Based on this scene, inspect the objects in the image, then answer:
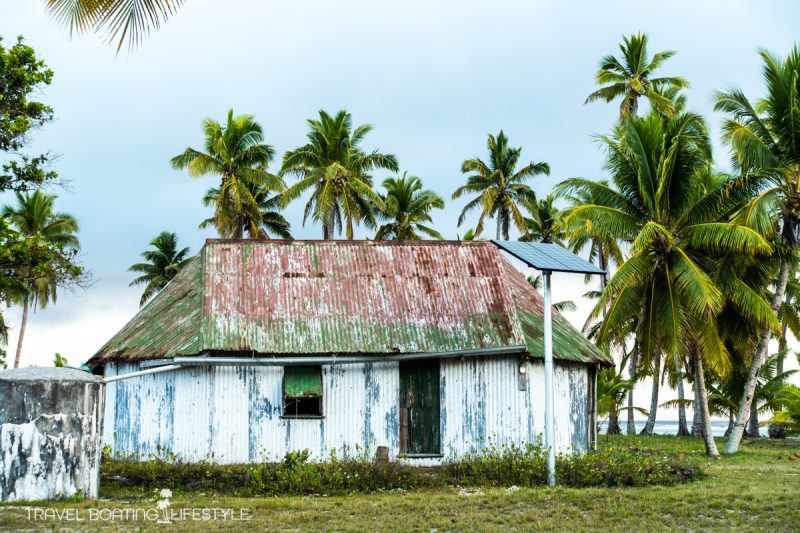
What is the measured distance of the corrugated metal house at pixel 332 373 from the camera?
1842 cm

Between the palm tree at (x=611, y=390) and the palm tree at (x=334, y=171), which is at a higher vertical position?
the palm tree at (x=334, y=171)

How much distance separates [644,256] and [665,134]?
3.21 meters

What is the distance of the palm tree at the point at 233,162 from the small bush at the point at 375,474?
79.0 feet

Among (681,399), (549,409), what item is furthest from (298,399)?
(681,399)

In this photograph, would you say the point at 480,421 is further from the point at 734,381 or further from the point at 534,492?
the point at 734,381

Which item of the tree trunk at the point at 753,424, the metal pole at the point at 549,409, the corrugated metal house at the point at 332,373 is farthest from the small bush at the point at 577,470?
the tree trunk at the point at 753,424

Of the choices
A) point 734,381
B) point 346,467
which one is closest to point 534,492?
point 346,467

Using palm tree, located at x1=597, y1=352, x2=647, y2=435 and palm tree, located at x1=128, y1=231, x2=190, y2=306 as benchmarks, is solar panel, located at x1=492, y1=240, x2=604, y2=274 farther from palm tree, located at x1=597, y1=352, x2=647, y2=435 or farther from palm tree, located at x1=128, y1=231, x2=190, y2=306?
palm tree, located at x1=128, y1=231, x2=190, y2=306

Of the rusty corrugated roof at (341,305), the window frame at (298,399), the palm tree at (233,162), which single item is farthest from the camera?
the palm tree at (233,162)

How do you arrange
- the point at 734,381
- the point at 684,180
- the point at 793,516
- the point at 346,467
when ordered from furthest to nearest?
the point at 734,381
the point at 684,180
the point at 346,467
the point at 793,516

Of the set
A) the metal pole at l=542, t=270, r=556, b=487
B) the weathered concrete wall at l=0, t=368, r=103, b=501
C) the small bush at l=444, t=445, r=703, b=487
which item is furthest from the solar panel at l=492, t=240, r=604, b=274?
the weathered concrete wall at l=0, t=368, r=103, b=501

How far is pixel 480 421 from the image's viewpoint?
18.9 m

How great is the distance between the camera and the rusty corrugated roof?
19000 millimetres

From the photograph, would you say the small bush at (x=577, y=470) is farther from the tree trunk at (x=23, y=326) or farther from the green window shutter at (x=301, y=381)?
the tree trunk at (x=23, y=326)
